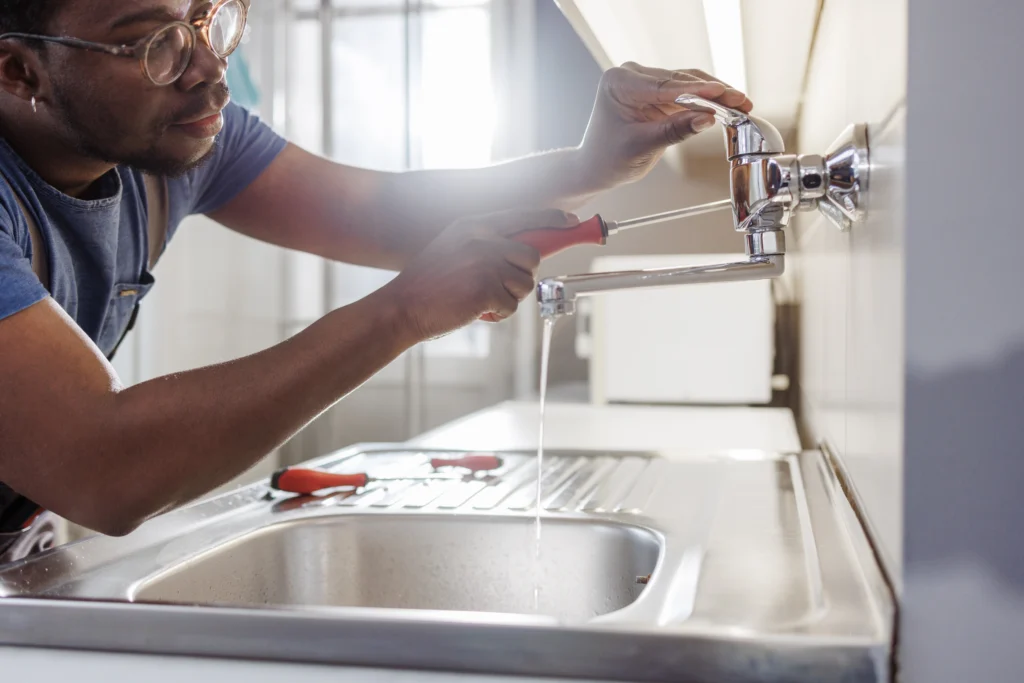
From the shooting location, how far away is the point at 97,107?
35.5 inches

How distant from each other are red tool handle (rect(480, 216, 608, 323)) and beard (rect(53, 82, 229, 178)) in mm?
388

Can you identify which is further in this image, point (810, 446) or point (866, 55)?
point (810, 446)

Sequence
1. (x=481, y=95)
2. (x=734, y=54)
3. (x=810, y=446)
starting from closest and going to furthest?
(x=734, y=54)
(x=810, y=446)
(x=481, y=95)

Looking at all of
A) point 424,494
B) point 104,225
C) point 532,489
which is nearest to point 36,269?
point 104,225

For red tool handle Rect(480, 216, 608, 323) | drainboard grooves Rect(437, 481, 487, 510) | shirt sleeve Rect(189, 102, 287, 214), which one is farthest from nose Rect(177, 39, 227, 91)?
drainboard grooves Rect(437, 481, 487, 510)

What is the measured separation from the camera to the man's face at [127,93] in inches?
34.6

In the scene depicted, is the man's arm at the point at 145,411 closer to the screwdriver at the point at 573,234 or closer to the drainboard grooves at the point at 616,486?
the screwdriver at the point at 573,234

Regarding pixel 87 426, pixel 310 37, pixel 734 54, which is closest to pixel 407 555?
pixel 87 426

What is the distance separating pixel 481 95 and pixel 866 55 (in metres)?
3.05

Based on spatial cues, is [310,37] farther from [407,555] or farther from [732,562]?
[732,562]

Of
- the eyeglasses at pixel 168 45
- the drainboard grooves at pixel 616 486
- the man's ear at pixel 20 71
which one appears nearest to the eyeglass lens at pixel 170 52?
the eyeglasses at pixel 168 45

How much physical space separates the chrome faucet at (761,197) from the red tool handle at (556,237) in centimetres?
5

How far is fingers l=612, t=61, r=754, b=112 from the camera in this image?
2.77ft

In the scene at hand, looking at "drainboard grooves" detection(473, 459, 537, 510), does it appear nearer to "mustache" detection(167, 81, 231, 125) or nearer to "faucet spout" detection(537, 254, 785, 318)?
"faucet spout" detection(537, 254, 785, 318)
